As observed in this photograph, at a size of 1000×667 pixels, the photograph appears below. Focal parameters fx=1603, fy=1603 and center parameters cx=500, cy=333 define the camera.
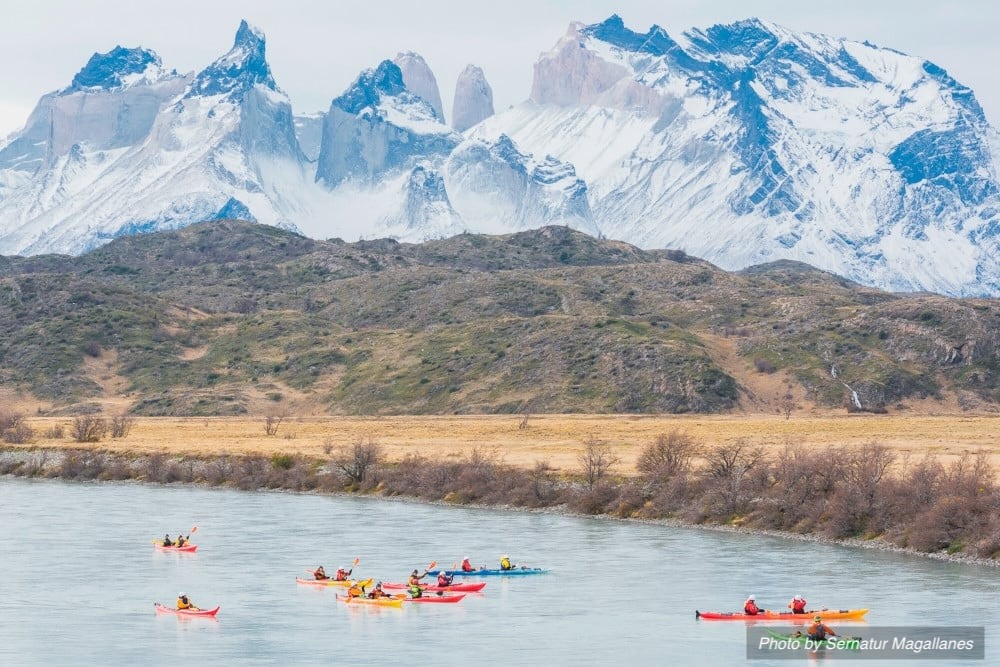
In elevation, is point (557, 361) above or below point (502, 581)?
above

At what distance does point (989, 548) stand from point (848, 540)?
9.19 metres

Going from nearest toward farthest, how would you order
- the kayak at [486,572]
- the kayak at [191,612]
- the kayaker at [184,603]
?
1. the kayak at [191,612]
2. the kayaker at [184,603]
3. the kayak at [486,572]

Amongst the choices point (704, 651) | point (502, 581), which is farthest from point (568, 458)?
point (704, 651)

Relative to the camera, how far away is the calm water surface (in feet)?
186

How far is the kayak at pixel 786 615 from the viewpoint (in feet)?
195

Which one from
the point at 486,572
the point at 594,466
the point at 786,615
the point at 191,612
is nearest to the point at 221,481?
the point at 594,466

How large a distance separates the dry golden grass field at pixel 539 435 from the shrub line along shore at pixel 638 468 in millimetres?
289

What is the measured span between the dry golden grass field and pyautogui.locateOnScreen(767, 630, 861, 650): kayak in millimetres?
40855

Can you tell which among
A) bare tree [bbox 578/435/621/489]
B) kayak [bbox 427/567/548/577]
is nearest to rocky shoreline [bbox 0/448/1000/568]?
bare tree [bbox 578/435/621/489]

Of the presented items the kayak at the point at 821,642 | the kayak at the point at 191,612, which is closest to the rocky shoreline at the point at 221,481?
the kayak at the point at 821,642

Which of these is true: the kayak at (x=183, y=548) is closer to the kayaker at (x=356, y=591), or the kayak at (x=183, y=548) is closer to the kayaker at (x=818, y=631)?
the kayaker at (x=356, y=591)

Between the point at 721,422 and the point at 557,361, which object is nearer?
the point at 721,422

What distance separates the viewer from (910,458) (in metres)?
97.7

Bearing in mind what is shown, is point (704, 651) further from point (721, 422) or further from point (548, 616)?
point (721, 422)
